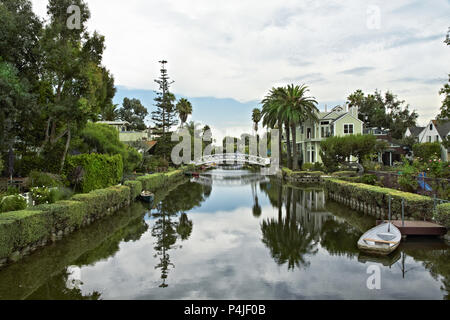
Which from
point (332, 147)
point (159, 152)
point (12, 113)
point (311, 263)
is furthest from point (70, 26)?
point (159, 152)

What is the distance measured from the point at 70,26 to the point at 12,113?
8296 millimetres

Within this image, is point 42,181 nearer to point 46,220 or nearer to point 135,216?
point 135,216

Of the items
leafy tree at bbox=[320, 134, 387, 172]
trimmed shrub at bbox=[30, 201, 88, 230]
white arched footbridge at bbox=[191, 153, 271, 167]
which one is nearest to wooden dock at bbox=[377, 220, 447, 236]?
trimmed shrub at bbox=[30, 201, 88, 230]

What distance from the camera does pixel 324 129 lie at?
1998 inches

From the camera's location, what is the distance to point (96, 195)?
16.9m

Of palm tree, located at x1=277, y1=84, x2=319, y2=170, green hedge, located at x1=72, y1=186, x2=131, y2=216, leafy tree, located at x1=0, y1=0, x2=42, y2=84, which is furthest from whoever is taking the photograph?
palm tree, located at x1=277, y1=84, x2=319, y2=170

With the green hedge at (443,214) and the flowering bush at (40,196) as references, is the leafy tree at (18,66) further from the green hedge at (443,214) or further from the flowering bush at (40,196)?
the green hedge at (443,214)

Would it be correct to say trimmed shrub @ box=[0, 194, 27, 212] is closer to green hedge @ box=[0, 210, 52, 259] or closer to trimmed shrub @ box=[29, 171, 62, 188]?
green hedge @ box=[0, 210, 52, 259]

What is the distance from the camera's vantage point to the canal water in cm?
841

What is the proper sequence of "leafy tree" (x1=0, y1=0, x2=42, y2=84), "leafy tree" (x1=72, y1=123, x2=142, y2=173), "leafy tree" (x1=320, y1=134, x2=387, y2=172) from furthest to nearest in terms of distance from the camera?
"leafy tree" (x1=320, y1=134, x2=387, y2=172) < "leafy tree" (x1=72, y1=123, x2=142, y2=173) < "leafy tree" (x1=0, y1=0, x2=42, y2=84)

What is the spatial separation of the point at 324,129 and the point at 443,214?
3888 centimetres

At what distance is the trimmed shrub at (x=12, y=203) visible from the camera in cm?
1206

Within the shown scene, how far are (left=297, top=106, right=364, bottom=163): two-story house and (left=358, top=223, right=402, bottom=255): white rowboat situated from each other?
3719 centimetres
